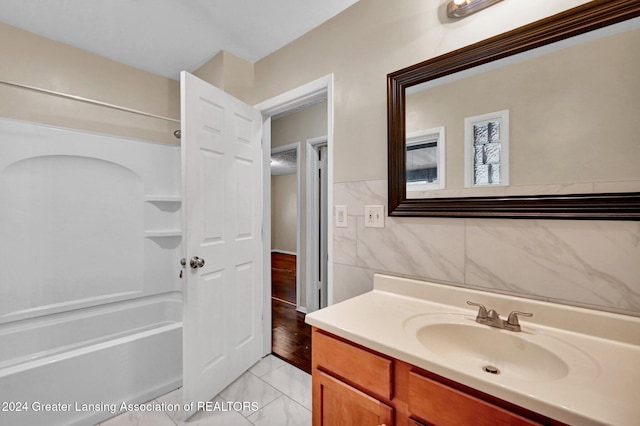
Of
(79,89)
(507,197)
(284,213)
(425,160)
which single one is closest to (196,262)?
(425,160)

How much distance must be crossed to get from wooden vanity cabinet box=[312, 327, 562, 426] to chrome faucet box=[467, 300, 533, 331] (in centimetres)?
38

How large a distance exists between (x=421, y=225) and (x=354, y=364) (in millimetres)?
684

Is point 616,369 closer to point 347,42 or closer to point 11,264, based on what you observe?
point 347,42

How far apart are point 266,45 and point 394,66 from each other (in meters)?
1.07

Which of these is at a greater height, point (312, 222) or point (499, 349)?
point (312, 222)

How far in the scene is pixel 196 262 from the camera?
1621mm

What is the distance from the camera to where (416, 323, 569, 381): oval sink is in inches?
33.4

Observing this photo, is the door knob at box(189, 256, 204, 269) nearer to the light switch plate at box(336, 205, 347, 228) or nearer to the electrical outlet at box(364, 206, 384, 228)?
the light switch plate at box(336, 205, 347, 228)

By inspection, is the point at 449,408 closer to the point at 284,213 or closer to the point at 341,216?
the point at 341,216

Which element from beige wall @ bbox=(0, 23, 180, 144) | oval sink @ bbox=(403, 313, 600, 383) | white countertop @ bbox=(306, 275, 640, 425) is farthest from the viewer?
beige wall @ bbox=(0, 23, 180, 144)

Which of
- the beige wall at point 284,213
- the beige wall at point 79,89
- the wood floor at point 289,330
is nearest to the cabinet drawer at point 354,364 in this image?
the wood floor at point 289,330

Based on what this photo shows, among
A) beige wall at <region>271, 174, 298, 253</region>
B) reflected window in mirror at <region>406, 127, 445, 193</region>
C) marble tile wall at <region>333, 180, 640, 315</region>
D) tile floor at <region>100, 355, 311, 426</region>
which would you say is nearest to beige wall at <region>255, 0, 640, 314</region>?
marble tile wall at <region>333, 180, 640, 315</region>

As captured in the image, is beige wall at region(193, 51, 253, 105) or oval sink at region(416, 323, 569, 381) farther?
beige wall at region(193, 51, 253, 105)

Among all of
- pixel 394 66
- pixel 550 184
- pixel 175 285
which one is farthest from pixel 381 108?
pixel 175 285
